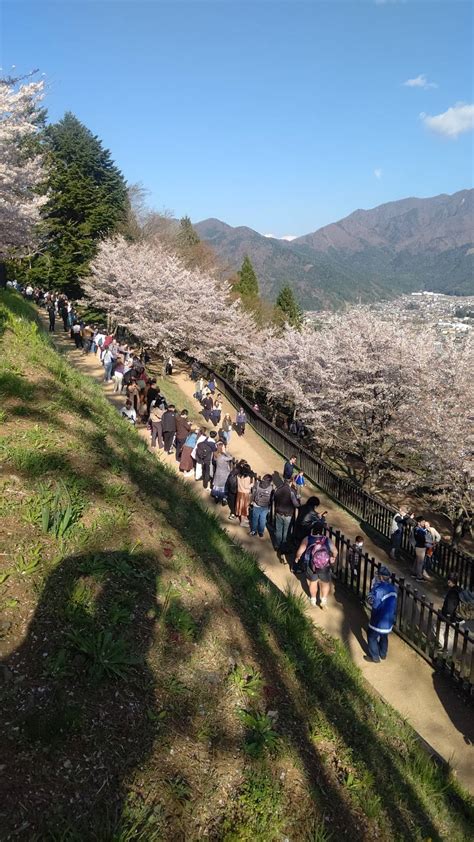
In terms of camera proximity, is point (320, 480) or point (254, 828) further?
point (320, 480)

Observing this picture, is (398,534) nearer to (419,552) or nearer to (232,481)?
(419,552)

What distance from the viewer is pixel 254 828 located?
3006 millimetres

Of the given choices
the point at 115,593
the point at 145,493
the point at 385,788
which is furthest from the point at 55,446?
the point at 385,788

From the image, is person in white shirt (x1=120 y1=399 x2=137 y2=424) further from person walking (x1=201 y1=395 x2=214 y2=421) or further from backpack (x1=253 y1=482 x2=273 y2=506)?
backpack (x1=253 y1=482 x2=273 y2=506)

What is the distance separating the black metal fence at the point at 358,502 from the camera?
958 cm

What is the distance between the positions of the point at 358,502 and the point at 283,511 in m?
4.83

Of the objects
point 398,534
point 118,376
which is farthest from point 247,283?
point 398,534

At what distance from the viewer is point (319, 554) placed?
6867 mm

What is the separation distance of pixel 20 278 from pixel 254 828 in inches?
1342

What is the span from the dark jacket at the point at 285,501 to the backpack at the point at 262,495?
25 cm

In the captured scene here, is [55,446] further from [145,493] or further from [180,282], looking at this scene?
[180,282]

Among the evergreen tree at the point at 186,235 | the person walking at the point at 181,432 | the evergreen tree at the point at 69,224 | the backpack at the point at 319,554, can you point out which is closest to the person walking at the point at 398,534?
the backpack at the point at 319,554

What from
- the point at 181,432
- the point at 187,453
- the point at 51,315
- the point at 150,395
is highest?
the point at 51,315

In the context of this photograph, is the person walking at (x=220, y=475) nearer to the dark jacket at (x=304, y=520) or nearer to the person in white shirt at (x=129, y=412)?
the dark jacket at (x=304, y=520)
